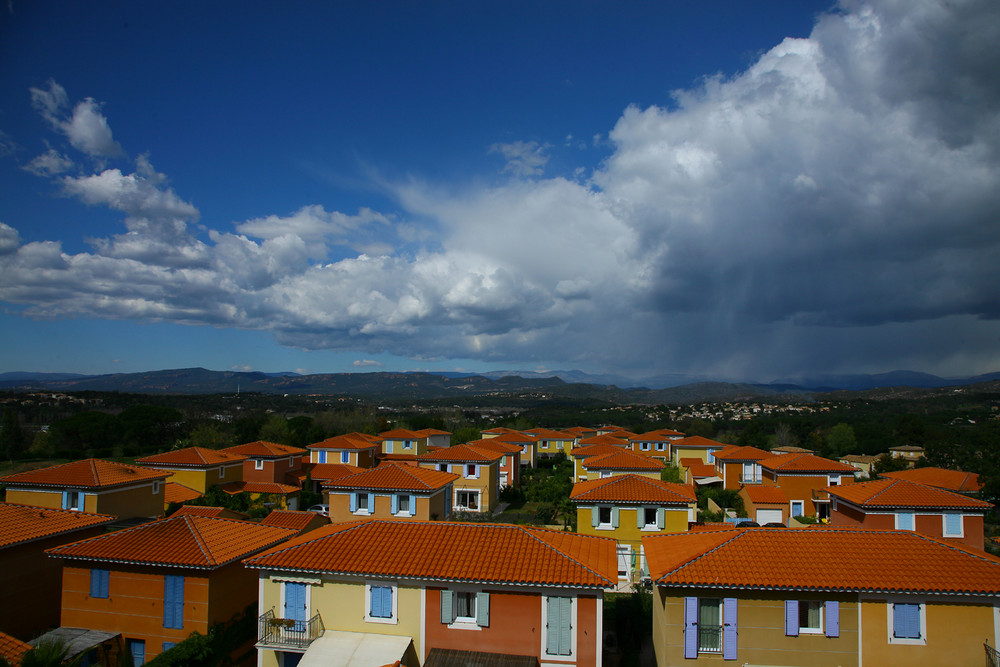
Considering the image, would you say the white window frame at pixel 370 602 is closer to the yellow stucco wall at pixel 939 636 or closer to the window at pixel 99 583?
the window at pixel 99 583

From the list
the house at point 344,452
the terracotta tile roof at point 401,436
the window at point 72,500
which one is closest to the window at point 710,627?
the window at point 72,500

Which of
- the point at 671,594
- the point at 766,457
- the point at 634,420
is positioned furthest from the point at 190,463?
the point at 634,420

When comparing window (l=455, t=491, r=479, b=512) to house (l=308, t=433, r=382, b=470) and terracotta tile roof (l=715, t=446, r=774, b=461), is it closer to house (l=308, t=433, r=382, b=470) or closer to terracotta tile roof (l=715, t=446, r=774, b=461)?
house (l=308, t=433, r=382, b=470)

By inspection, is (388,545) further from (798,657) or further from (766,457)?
(766,457)

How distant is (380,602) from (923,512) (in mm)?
28575

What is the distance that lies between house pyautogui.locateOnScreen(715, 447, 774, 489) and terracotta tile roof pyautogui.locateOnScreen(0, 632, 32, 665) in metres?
47.6

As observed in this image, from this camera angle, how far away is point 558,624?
1580cm

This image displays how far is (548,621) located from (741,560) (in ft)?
19.0

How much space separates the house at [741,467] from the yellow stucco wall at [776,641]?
35.3 metres

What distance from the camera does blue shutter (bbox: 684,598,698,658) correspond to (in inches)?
605

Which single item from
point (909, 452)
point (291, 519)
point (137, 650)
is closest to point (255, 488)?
point (291, 519)

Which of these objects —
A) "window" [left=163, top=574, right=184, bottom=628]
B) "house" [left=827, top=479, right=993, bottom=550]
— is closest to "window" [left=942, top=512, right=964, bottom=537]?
"house" [left=827, top=479, right=993, bottom=550]

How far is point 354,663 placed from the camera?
1526 cm

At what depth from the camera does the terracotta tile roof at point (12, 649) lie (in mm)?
13584
